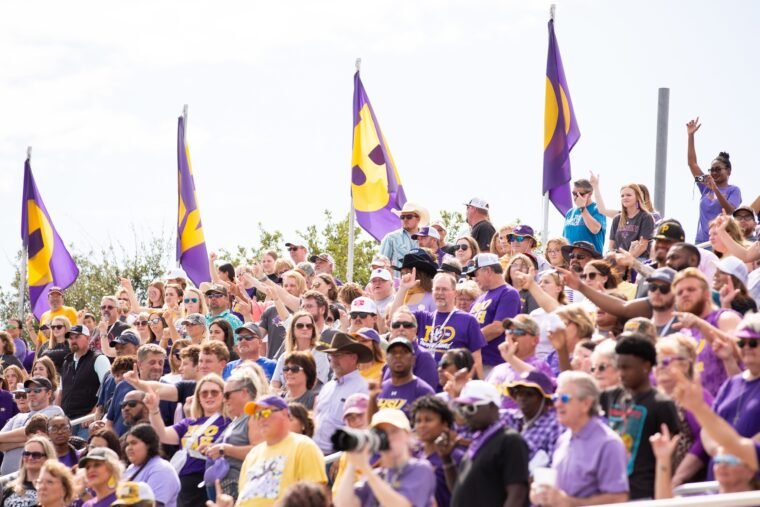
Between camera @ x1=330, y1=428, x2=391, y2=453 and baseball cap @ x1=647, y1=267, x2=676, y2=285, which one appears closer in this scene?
camera @ x1=330, y1=428, x2=391, y2=453

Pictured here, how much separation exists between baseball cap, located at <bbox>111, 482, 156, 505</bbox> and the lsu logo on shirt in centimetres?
337

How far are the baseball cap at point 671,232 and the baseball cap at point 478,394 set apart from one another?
3.77 meters

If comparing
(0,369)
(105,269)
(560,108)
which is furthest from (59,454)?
(105,269)

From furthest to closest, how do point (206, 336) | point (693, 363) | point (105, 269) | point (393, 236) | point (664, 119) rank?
point (105, 269) < point (664, 119) < point (393, 236) < point (206, 336) < point (693, 363)

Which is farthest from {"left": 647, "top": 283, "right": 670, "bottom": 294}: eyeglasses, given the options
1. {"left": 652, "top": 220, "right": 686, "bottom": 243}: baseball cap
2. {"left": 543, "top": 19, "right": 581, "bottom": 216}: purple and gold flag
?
{"left": 543, "top": 19, "right": 581, "bottom": 216}: purple and gold flag

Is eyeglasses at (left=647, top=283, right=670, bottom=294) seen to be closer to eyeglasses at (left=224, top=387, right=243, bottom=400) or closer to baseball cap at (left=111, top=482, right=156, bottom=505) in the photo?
eyeglasses at (left=224, top=387, right=243, bottom=400)

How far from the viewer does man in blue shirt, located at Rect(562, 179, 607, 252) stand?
1585cm

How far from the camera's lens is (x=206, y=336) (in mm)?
14312

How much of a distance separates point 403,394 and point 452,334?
156 centimetres

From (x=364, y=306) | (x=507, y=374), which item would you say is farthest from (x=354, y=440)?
(x=364, y=306)

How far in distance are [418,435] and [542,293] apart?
10.4 feet

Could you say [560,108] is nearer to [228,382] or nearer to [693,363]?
[228,382]

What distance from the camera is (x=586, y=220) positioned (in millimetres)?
15859

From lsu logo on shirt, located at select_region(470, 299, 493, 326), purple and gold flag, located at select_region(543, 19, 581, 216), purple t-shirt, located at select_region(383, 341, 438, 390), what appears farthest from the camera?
purple and gold flag, located at select_region(543, 19, 581, 216)
